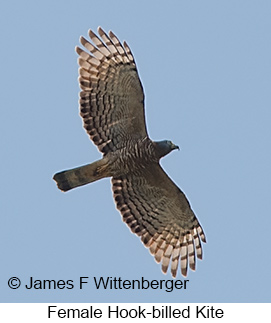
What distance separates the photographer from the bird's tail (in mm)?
20797

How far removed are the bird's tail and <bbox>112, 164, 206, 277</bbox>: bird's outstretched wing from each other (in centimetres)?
37

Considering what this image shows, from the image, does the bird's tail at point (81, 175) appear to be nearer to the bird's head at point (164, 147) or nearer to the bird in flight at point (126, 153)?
the bird in flight at point (126, 153)

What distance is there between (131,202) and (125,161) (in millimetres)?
735

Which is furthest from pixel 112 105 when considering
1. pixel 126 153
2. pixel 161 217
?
pixel 161 217

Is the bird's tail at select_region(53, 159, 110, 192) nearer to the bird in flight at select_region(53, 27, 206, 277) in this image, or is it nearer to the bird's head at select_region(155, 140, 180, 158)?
the bird in flight at select_region(53, 27, 206, 277)

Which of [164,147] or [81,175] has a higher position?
[164,147]

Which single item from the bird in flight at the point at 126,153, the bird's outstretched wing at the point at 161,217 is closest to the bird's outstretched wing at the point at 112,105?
the bird in flight at the point at 126,153

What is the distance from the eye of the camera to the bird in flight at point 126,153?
2097 centimetres

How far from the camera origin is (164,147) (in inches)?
822

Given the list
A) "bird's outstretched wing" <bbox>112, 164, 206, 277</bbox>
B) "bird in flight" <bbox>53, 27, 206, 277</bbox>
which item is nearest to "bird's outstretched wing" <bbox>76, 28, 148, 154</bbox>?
"bird in flight" <bbox>53, 27, 206, 277</bbox>

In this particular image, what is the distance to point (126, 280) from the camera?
21.0 m

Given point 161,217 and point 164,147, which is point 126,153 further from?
point 161,217

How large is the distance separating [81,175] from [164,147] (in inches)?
51.4
